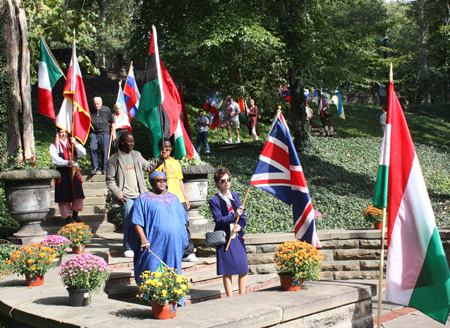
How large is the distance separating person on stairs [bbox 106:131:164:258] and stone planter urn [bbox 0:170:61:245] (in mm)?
1806

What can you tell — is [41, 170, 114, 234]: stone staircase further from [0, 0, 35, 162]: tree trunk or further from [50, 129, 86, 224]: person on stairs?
[0, 0, 35, 162]: tree trunk

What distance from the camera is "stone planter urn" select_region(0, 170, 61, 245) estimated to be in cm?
902

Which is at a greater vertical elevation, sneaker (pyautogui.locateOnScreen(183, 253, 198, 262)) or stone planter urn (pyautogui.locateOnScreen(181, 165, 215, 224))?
stone planter urn (pyautogui.locateOnScreen(181, 165, 215, 224))

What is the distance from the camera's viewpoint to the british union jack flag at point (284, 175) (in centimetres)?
679

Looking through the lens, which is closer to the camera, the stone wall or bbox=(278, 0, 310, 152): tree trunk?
the stone wall

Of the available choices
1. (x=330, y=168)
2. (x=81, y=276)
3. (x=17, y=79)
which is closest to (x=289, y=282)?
(x=81, y=276)

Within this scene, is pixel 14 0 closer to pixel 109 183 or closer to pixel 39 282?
pixel 109 183

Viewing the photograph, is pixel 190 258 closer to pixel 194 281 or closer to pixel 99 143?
pixel 194 281

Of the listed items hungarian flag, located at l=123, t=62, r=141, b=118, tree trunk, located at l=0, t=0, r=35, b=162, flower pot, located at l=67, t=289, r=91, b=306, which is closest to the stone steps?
flower pot, located at l=67, t=289, r=91, b=306

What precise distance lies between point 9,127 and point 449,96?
43.0 meters

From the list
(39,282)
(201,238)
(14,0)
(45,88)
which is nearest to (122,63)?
(14,0)

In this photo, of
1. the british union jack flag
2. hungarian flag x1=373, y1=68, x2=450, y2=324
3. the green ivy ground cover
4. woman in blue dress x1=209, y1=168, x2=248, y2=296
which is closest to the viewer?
hungarian flag x1=373, y1=68, x2=450, y2=324

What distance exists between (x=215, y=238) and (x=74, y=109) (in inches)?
174

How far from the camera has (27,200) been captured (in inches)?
357
